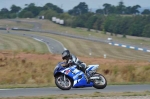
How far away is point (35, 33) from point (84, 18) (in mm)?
25459

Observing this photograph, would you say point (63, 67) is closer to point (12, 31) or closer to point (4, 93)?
point (4, 93)

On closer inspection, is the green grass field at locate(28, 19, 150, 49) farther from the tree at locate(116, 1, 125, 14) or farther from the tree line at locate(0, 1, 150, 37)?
the tree at locate(116, 1, 125, 14)

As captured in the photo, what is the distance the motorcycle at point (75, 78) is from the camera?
14.1 meters

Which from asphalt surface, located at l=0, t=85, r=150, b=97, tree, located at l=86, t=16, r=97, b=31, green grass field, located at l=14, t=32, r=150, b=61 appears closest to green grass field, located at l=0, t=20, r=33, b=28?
green grass field, located at l=14, t=32, r=150, b=61

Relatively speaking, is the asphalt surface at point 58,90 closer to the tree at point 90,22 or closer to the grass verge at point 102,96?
the grass verge at point 102,96

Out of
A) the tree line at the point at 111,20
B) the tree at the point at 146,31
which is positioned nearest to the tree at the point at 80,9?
the tree line at the point at 111,20

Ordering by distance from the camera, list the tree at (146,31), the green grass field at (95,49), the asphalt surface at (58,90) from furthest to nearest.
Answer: the tree at (146,31), the green grass field at (95,49), the asphalt surface at (58,90)

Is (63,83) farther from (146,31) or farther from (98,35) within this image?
(98,35)

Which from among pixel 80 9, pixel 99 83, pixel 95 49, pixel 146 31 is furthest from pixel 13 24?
pixel 80 9

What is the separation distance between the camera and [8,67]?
Answer: 21531 millimetres

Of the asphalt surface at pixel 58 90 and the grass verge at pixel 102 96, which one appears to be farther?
the asphalt surface at pixel 58 90

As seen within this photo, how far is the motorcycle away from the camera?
14.1 m

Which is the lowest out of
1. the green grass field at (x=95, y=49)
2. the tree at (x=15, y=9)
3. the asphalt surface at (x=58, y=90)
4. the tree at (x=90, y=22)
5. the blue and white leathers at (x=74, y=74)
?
the green grass field at (x=95, y=49)

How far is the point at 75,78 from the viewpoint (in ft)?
46.3
